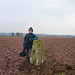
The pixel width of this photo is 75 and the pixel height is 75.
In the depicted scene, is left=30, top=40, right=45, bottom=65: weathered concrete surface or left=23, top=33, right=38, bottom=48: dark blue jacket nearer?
left=30, top=40, right=45, bottom=65: weathered concrete surface

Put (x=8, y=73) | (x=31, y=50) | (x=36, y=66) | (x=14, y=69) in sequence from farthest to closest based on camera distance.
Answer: (x=31, y=50), (x=36, y=66), (x=14, y=69), (x=8, y=73)

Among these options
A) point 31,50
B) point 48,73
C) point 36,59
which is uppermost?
point 31,50

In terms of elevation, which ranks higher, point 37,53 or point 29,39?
point 29,39

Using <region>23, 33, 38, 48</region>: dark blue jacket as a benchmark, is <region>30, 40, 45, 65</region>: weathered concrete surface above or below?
below

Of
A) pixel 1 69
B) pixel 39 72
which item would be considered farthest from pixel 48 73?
pixel 1 69

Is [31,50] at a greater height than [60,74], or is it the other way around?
[31,50]

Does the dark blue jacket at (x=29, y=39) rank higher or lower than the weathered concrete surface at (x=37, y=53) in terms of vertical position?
higher

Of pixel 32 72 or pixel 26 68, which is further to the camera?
pixel 26 68

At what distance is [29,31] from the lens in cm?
610

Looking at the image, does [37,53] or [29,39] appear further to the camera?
[29,39]

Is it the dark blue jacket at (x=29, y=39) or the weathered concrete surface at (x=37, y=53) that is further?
the dark blue jacket at (x=29, y=39)

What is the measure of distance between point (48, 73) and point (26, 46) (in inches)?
78.1

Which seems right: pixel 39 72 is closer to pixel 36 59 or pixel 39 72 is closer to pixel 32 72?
pixel 32 72

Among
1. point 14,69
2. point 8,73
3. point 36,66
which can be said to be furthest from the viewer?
point 36,66
